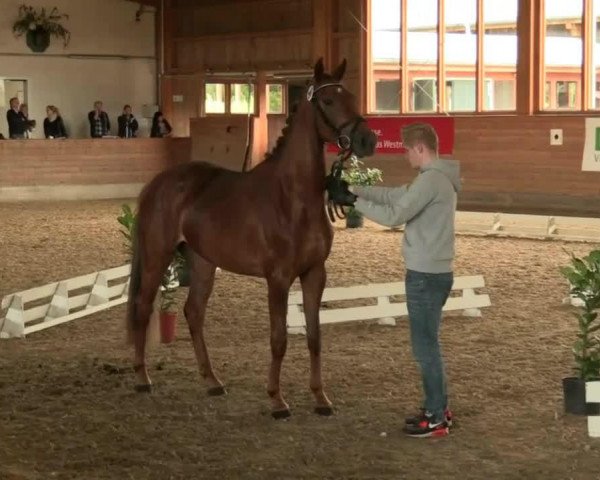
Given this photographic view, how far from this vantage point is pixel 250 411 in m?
6.06

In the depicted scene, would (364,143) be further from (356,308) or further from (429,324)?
(356,308)

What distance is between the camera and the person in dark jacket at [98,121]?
24469mm

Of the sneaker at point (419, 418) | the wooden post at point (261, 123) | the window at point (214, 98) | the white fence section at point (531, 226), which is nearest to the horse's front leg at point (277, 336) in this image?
the sneaker at point (419, 418)

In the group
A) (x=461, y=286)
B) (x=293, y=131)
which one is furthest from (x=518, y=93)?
(x=293, y=131)

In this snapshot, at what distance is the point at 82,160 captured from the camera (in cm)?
2284

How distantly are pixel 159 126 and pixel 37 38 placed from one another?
11.1ft

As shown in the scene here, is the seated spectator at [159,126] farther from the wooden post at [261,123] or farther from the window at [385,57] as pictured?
the window at [385,57]

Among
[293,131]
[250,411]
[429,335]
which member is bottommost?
[250,411]

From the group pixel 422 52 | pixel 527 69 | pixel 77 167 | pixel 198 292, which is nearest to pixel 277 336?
pixel 198 292

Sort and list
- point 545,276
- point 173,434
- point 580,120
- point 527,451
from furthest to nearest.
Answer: point 580,120 → point 545,276 → point 173,434 → point 527,451

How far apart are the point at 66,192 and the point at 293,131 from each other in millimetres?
17020

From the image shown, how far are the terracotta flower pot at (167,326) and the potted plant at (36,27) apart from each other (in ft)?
60.6

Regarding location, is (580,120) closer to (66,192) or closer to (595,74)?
(595,74)

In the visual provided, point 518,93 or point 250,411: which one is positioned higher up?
point 518,93
